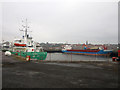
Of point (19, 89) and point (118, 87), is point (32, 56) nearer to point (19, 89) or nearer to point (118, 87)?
point (19, 89)

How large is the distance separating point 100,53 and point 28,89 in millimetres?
48619

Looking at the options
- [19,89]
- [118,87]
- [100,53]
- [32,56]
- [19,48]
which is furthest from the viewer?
[100,53]

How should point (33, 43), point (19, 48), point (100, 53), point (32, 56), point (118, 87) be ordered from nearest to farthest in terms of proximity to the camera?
point (118, 87) → point (32, 56) → point (19, 48) → point (33, 43) → point (100, 53)

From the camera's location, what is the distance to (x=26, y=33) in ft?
88.2

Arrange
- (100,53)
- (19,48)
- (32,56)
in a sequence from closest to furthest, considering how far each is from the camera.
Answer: (32,56) < (19,48) < (100,53)

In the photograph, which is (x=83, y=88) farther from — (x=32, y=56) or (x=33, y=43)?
(x=33, y=43)

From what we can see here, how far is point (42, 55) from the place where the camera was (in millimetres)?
Result: 21078

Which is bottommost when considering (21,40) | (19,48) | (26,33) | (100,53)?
(100,53)

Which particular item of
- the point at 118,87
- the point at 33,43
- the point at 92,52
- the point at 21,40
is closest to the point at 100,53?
the point at 92,52

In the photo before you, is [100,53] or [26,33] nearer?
[26,33]

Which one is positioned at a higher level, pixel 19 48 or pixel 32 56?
pixel 19 48

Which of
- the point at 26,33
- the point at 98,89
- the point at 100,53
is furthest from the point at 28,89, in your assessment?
the point at 100,53

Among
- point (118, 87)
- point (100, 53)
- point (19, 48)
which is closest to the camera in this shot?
point (118, 87)

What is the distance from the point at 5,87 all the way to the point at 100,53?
4903 cm
